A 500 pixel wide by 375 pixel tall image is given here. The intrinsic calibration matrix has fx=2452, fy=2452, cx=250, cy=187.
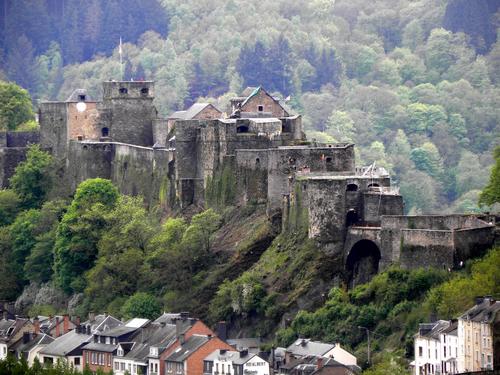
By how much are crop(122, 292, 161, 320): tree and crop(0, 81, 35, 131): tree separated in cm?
3576

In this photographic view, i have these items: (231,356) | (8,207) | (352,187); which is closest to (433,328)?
(231,356)

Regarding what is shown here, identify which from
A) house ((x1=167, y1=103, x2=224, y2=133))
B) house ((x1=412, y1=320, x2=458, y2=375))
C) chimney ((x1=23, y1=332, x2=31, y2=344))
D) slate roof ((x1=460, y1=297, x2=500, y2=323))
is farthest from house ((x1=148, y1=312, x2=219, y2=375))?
house ((x1=167, y1=103, x2=224, y2=133))

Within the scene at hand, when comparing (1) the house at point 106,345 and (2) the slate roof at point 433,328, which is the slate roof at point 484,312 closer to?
(2) the slate roof at point 433,328

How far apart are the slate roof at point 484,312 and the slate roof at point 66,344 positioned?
65.8ft

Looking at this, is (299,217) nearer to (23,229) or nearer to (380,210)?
(380,210)

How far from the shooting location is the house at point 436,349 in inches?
3396

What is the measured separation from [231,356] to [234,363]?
906mm

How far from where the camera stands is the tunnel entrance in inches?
3816

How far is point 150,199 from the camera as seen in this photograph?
117 m

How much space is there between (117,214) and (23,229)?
31.4ft

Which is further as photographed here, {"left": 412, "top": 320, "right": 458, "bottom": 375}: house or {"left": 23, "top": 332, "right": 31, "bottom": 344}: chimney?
{"left": 23, "top": 332, "right": 31, "bottom": 344}: chimney

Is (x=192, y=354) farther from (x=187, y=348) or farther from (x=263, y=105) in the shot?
(x=263, y=105)

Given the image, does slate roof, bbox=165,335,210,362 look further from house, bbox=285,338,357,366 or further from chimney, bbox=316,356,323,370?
chimney, bbox=316,356,323,370

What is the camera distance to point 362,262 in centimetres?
A: 9750
